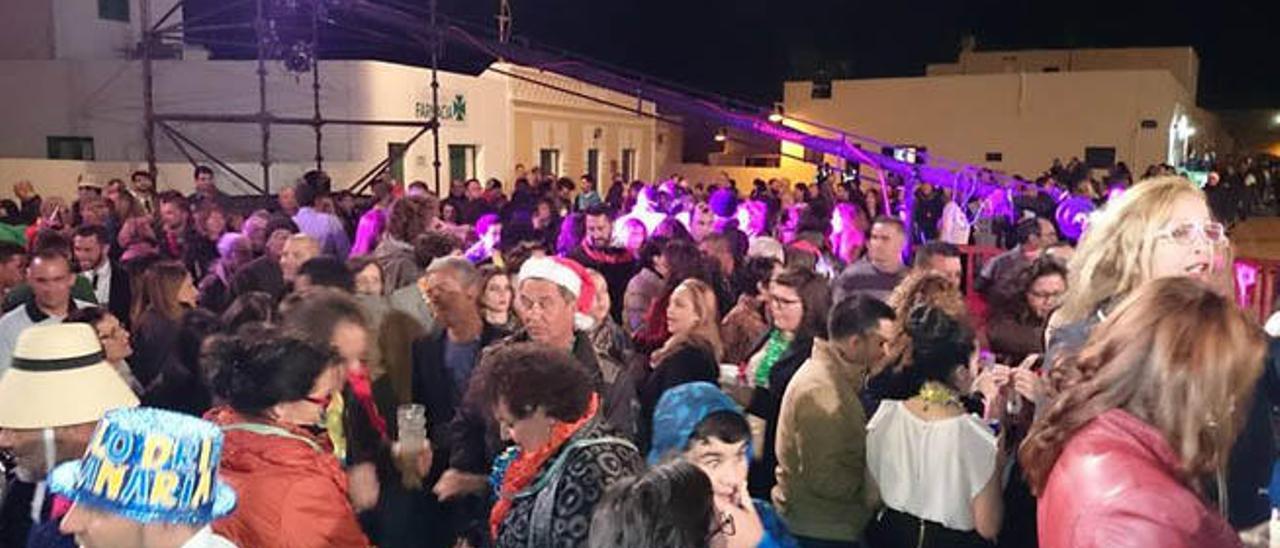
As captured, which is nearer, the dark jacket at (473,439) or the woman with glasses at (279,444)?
the woman with glasses at (279,444)

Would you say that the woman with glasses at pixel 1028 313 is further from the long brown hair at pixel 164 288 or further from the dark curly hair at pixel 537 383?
the long brown hair at pixel 164 288

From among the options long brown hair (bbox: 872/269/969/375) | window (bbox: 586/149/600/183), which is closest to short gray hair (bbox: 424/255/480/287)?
long brown hair (bbox: 872/269/969/375)

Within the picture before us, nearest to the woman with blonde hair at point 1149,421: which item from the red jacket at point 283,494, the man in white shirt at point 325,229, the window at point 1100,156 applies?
the red jacket at point 283,494

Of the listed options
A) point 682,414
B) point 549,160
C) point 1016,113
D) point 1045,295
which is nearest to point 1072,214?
point 1045,295

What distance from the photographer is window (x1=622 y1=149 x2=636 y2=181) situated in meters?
30.1

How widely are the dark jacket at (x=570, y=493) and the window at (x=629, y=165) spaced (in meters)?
27.5

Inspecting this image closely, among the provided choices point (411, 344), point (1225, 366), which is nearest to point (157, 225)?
point (411, 344)

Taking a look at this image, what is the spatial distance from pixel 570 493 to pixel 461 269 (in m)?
2.70

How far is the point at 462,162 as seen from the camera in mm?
20828

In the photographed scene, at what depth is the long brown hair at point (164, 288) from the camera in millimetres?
5066

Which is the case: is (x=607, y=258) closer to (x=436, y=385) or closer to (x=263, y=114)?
(x=436, y=385)

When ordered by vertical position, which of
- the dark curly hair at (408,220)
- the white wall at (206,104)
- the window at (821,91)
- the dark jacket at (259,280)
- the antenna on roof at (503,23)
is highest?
the antenna on roof at (503,23)

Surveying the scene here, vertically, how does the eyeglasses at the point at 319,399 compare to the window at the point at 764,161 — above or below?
below

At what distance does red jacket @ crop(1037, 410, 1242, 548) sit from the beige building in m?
22.4
